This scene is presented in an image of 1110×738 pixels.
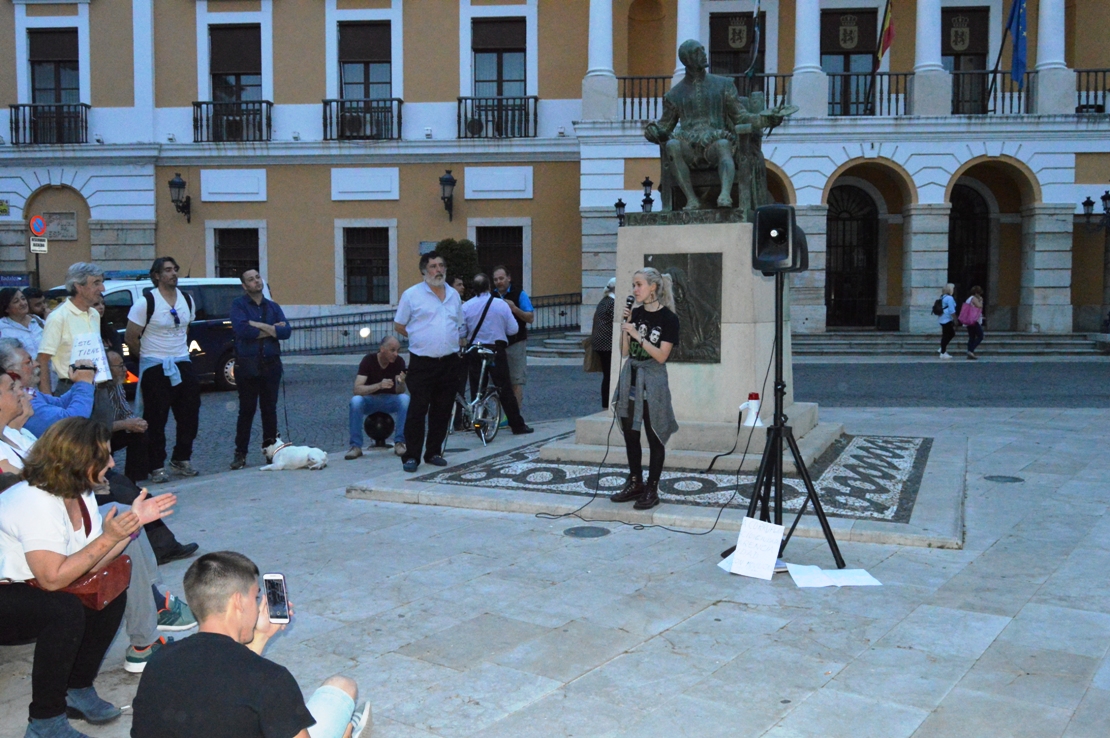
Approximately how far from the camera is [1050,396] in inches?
575

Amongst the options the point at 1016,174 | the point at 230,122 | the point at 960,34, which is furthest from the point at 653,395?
the point at 960,34

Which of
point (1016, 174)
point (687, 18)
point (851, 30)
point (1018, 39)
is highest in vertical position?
point (851, 30)

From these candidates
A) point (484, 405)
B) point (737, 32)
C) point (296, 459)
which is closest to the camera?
point (296, 459)

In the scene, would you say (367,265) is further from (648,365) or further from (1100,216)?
(648,365)

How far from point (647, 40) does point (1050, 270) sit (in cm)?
1152

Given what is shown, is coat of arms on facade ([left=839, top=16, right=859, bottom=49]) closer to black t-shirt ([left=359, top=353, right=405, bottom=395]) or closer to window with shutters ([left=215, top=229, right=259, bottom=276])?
window with shutters ([left=215, top=229, right=259, bottom=276])

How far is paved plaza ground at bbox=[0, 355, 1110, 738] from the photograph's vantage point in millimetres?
3666

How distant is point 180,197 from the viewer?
25844mm

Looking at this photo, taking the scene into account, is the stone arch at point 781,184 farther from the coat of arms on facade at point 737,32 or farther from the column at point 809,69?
the coat of arms on facade at point 737,32

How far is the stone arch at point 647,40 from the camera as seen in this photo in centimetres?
2611

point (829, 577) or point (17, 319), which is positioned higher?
point (17, 319)

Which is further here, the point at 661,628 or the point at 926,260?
the point at 926,260

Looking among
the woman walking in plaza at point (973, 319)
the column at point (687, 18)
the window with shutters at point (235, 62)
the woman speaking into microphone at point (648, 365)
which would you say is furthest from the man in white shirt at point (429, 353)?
the window with shutters at point (235, 62)

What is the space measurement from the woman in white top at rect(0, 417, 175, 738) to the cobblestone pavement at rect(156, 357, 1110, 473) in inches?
218
